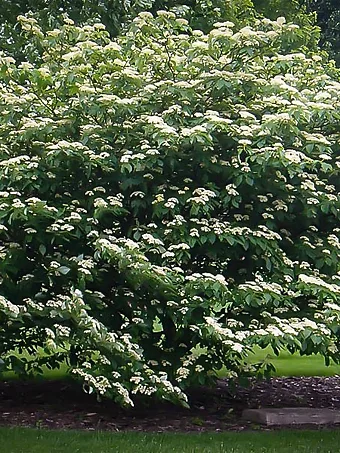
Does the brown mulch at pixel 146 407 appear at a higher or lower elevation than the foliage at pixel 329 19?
lower

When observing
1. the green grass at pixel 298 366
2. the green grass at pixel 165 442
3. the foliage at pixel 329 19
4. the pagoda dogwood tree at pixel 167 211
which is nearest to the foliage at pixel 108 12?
the pagoda dogwood tree at pixel 167 211

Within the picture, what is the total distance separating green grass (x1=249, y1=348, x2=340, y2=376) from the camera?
953 centimetres

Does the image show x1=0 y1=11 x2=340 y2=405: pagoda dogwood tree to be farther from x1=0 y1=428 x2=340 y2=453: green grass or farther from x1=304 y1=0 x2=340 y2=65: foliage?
x1=304 y1=0 x2=340 y2=65: foliage

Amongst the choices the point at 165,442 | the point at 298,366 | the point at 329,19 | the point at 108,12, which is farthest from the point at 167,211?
the point at 329,19

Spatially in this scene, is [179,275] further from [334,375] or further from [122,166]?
[334,375]

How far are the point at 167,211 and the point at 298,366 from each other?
4863mm

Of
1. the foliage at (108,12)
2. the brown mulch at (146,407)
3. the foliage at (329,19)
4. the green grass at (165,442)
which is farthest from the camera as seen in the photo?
the foliage at (329,19)

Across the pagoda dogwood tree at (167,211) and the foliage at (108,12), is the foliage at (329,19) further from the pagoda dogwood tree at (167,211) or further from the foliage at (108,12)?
the pagoda dogwood tree at (167,211)

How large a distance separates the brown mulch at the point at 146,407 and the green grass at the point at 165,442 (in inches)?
13.3

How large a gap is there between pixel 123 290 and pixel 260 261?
46.8 inches

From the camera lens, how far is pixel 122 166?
19.2 feet

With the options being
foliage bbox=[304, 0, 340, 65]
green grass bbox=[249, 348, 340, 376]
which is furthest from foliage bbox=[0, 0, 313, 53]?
Result: foliage bbox=[304, 0, 340, 65]

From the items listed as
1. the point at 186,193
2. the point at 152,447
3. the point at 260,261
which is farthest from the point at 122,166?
the point at 152,447

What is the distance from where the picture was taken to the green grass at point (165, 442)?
5496 mm
